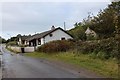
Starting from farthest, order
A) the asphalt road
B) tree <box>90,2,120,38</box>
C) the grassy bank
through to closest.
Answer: tree <box>90,2,120,38</box>
the grassy bank
the asphalt road

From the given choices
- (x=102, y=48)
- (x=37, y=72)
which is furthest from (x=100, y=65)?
(x=102, y=48)

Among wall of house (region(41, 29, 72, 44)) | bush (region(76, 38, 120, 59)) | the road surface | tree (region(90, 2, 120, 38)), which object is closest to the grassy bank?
bush (region(76, 38, 120, 59))

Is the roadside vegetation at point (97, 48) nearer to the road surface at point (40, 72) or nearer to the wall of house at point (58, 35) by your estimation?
the road surface at point (40, 72)

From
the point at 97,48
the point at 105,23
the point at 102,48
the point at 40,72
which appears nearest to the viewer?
the point at 40,72

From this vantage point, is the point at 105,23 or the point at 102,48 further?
the point at 105,23

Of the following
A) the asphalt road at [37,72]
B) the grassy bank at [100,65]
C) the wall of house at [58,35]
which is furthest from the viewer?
the wall of house at [58,35]

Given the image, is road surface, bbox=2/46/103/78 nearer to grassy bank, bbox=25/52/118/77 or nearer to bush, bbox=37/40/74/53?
grassy bank, bbox=25/52/118/77

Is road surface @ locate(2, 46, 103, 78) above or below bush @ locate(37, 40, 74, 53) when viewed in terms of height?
below

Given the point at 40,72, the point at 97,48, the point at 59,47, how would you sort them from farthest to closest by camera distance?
the point at 59,47
the point at 97,48
the point at 40,72

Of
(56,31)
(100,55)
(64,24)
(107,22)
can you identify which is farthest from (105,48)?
(64,24)

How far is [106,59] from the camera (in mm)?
23297

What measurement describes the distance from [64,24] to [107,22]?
4609cm

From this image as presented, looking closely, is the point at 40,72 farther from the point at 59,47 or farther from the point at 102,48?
the point at 59,47

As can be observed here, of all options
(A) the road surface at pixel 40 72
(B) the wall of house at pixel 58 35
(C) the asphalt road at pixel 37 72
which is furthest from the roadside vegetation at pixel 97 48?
(B) the wall of house at pixel 58 35
